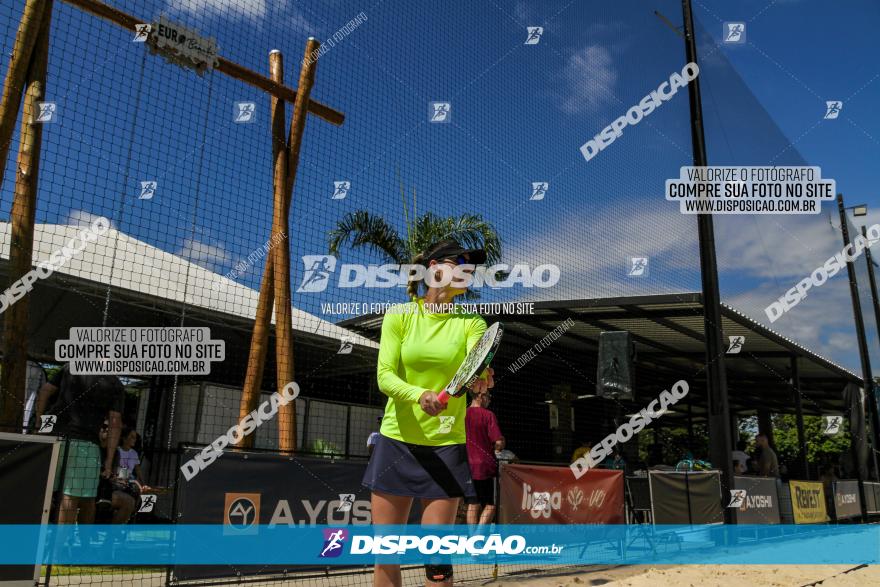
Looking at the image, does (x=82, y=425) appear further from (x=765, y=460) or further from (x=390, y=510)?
(x=765, y=460)

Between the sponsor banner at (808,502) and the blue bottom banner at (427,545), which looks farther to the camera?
the sponsor banner at (808,502)

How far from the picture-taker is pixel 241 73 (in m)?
7.05

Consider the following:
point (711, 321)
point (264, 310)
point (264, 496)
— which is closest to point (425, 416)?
point (264, 496)

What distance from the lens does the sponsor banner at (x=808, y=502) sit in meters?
12.5

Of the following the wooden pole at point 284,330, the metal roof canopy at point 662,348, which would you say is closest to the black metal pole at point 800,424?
the metal roof canopy at point 662,348

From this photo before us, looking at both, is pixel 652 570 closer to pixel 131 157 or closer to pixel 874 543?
pixel 874 543

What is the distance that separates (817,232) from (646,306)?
720 cm

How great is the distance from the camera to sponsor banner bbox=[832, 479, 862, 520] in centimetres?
1430

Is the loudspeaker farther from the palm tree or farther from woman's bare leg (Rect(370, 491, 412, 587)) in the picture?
woman's bare leg (Rect(370, 491, 412, 587))

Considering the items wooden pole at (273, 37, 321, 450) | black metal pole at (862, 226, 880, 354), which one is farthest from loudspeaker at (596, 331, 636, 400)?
black metal pole at (862, 226, 880, 354)

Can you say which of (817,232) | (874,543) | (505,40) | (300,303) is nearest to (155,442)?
(300,303)

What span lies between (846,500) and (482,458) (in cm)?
1222

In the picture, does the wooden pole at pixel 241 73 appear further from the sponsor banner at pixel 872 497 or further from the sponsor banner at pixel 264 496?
the sponsor banner at pixel 872 497

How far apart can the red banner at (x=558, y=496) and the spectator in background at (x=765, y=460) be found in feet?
19.7
